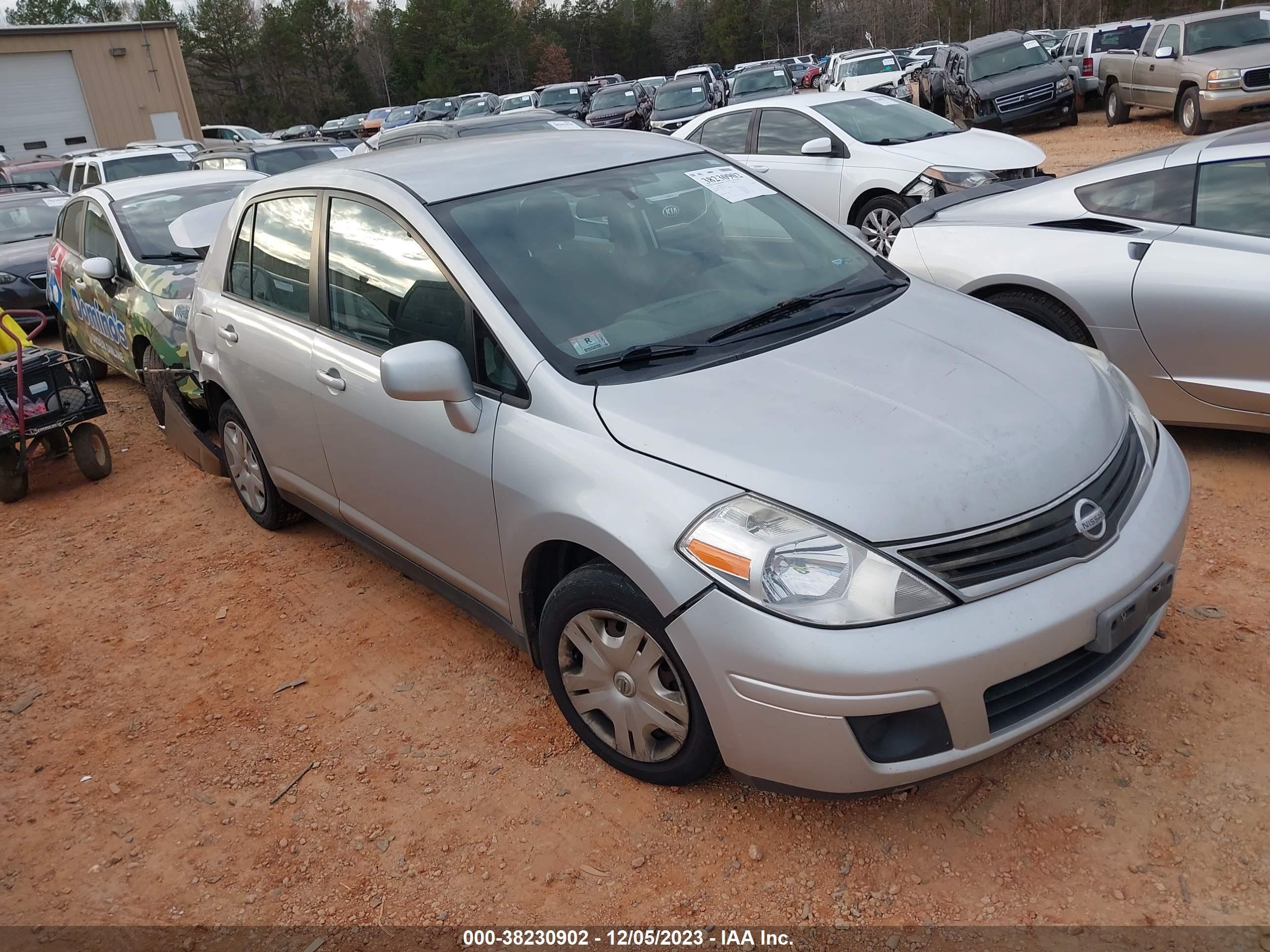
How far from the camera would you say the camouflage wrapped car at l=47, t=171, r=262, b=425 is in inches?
251

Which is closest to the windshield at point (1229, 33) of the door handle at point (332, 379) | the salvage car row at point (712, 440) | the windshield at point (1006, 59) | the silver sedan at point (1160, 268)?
the windshield at point (1006, 59)

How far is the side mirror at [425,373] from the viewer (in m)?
2.87

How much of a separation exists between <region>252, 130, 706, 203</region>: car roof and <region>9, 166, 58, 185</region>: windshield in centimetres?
1821

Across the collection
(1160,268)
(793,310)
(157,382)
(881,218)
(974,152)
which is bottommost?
(881,218)

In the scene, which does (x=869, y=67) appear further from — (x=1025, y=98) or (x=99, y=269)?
(x=99, y=269)

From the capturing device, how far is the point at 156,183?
777 centimetres

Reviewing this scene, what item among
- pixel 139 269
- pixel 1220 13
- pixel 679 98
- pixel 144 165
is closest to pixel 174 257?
pixel 139 269

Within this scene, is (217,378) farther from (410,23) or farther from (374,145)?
(410,23)

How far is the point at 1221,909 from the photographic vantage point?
7.60 ft

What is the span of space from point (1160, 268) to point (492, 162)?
3014 mm

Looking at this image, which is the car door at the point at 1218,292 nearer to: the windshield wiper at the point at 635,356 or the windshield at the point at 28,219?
the windshield wiper at the point at 635,356

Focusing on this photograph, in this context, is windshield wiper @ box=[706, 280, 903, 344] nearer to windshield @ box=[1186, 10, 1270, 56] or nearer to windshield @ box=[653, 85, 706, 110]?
windshield @ box=[1186, 10, 1270, 56]

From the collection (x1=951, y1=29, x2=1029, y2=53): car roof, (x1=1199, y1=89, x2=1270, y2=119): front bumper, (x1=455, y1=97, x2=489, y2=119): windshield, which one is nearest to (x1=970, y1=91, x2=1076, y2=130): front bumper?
(x1=951, y1=29, x2=1029, y2=53): car roof

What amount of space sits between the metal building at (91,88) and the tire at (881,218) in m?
33.1
